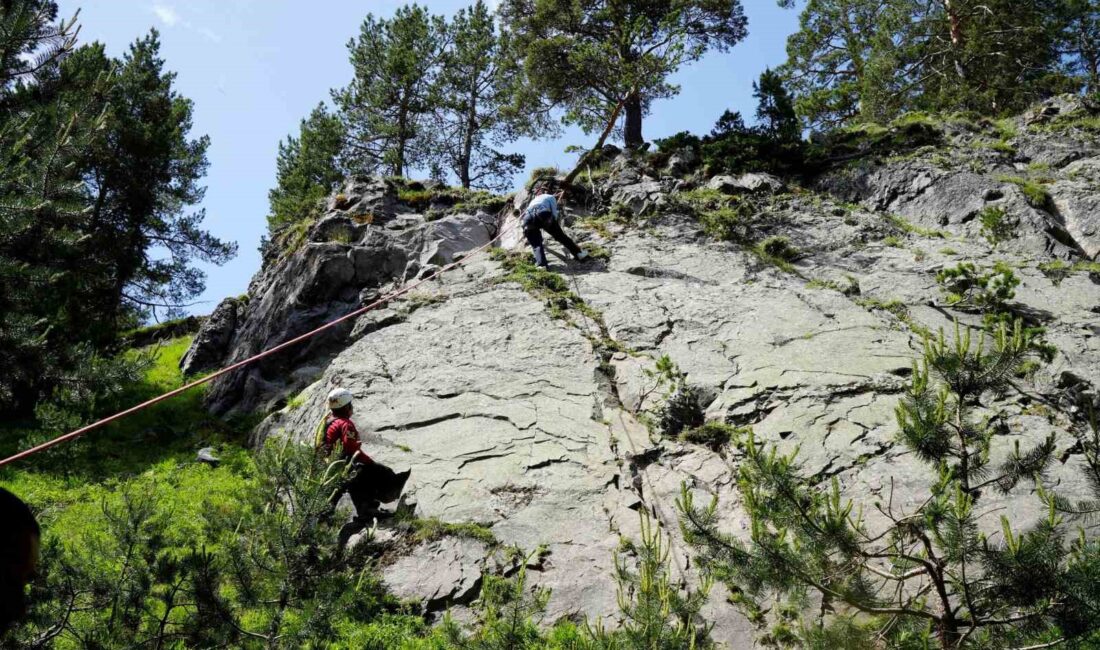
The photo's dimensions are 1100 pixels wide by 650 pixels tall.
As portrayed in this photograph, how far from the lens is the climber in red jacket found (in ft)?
25.6

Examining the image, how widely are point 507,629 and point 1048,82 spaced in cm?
2485

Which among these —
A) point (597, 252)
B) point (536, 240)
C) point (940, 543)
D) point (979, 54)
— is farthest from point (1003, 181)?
point (940, 543)

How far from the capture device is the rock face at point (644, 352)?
7.25 meters

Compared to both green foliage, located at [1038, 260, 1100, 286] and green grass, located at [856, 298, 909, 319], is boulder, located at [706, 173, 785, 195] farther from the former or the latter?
green foliage, located at [1038, 260, 1100, 286]

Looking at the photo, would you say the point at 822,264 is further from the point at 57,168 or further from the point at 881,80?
the point at 57,168

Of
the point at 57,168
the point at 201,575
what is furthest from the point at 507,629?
the point at 57,168

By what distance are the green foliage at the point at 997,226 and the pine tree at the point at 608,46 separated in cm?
914

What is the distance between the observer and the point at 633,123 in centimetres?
2127

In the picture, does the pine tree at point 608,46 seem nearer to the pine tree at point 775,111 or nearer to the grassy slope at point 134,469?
the pine tree at point 775,111

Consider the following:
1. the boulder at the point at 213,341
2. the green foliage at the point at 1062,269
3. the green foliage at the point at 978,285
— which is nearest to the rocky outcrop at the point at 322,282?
the boulder at the point at 213,341

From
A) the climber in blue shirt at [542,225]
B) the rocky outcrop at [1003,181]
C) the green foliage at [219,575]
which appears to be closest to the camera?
the green foliage at [219,575]

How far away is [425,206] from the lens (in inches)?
731

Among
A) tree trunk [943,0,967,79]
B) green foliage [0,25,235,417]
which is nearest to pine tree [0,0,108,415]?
green foliage [0,25,235,417]

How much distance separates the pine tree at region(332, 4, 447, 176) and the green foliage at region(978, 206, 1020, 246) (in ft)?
60.6
